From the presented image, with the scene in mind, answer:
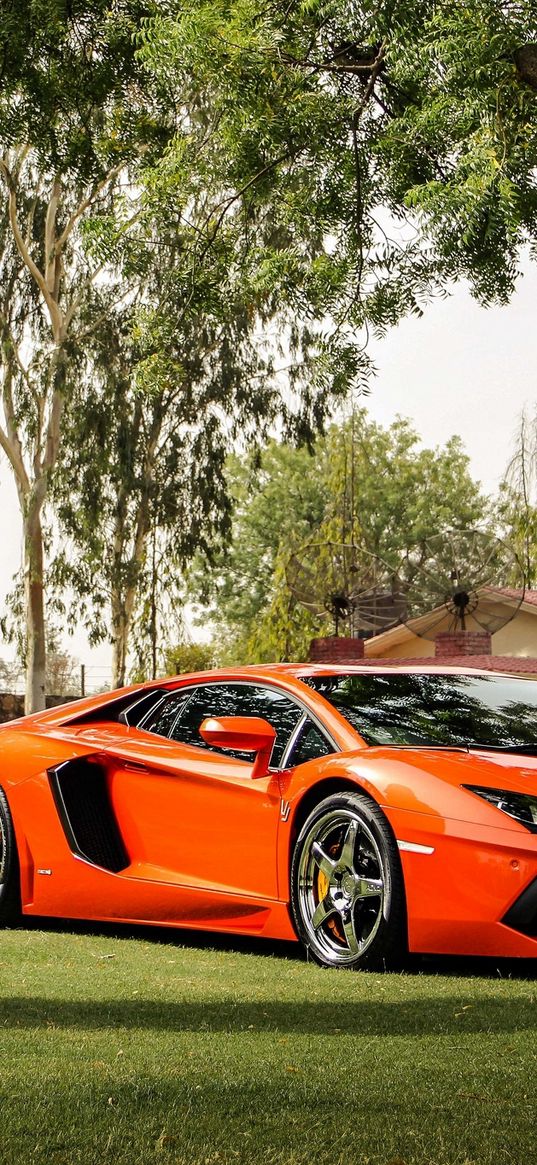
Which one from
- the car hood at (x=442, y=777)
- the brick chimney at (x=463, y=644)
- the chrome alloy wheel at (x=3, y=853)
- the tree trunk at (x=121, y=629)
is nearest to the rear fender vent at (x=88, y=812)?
the chrome alloy wheel at (x=3, y=853)

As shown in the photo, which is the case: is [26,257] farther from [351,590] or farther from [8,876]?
[8,876]

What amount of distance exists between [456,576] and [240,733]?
23.0 m

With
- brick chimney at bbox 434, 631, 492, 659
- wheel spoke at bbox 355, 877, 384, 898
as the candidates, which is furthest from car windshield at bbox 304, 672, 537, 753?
brick chimney at bbox 434, 631, 492, 659

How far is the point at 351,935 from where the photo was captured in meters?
5.34

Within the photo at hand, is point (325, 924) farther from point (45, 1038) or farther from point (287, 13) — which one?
point (287, 13)

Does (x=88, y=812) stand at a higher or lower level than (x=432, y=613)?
lower

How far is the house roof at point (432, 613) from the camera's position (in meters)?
30.1

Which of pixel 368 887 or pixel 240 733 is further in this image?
pixel 240 733

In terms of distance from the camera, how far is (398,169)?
15.1 meters

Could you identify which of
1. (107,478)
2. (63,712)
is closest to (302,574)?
(107,478)

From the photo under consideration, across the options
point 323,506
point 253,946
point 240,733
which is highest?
point 323,506

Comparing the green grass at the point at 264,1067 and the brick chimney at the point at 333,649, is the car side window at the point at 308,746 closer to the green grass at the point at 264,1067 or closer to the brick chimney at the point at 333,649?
the green grass at the point at 264,1067

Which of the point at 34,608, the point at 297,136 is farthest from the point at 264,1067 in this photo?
the point at 34,608

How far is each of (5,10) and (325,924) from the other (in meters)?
11.4
